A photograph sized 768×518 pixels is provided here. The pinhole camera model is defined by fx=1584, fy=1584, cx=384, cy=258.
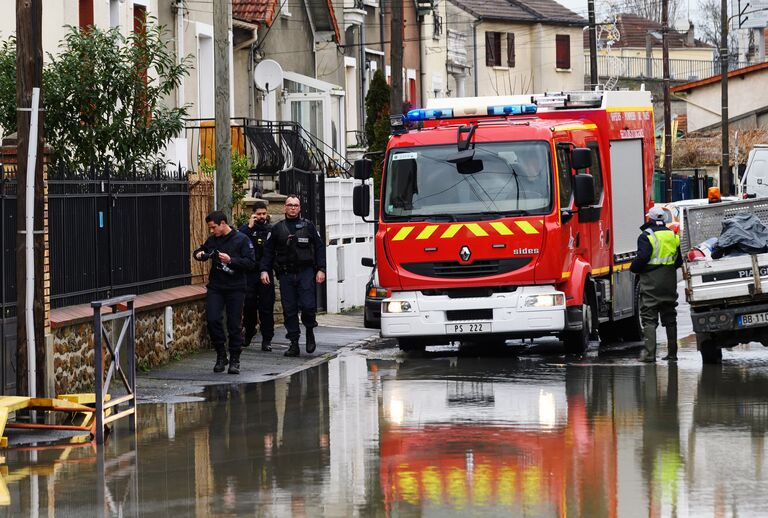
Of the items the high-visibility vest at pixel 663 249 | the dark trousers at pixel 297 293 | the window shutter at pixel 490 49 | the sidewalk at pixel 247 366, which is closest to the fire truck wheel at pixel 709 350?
the high-visibility vest at pixel 663 249

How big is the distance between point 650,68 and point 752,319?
61.7 m

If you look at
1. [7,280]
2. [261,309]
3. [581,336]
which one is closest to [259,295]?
[261,309]

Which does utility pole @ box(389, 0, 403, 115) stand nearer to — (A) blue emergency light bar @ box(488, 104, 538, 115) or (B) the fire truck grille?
(A) blue emergency light bar @ box(488, 104, 538, 115)

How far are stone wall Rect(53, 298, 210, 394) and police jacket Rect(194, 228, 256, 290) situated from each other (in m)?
0.97

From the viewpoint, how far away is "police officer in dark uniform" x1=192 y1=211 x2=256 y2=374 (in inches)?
662

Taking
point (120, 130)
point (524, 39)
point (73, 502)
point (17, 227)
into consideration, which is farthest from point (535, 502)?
point (524, 39)

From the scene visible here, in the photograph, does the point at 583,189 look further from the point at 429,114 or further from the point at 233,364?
the point at 233,364

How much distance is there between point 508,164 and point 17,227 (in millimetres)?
6482

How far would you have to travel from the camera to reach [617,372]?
54.5ft

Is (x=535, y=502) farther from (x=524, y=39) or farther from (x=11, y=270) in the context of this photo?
(x=524, y=39)

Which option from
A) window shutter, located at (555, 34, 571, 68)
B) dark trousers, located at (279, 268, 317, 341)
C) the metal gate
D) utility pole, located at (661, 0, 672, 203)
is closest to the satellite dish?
dark trousers, located at (279, 268, 317, 341)

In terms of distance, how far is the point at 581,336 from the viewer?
18125 mm

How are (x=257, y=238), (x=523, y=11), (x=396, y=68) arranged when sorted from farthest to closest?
1. (x=523, y=11)
2. (x=396, y=68)
3. (x=257, y=238)

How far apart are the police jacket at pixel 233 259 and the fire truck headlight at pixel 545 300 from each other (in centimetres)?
307
